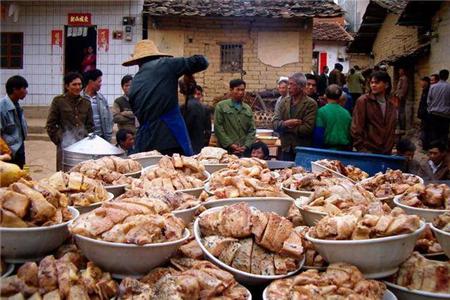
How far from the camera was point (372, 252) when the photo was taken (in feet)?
6.14

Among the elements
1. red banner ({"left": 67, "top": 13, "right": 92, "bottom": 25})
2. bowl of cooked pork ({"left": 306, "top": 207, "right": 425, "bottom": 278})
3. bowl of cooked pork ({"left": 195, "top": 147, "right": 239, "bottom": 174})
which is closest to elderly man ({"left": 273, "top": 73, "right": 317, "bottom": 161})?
bowl of cooked pork ({"left": 195, "top": 147, "right": 239, "bottom": 174})

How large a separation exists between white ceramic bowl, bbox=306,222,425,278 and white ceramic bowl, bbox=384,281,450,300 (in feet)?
0.20

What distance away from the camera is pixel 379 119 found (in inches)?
226

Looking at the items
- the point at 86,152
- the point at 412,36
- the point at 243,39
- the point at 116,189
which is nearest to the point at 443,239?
the point at 116,189

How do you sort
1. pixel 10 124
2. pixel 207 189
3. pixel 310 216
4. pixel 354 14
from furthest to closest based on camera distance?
1. pixel 354 14
2. pixel 10 124
3. pixel 207 189
4. pixel 310 216

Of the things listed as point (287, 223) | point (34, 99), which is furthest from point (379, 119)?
point (34, 99)

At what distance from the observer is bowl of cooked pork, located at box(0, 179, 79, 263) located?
6.15 ft

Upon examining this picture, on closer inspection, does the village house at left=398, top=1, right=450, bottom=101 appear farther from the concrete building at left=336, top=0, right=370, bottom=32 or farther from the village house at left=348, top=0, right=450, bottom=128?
the concrete building at left=336, top=0, right=370, bottom=32

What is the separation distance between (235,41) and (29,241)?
13.1 meters

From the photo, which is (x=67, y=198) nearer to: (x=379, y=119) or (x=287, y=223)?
(x=287, y=223)

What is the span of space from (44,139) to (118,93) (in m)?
2.55

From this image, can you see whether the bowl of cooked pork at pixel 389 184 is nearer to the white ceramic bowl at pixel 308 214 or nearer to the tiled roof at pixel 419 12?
the white ceramic bowl at pixel 308 214

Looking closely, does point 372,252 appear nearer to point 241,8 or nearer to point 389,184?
point 389,184

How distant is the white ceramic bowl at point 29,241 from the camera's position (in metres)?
1.88
